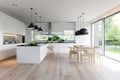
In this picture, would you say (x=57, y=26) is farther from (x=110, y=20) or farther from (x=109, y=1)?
(x=109, y=1)

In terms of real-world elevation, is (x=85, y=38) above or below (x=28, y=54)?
above

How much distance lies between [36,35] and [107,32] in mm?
6212

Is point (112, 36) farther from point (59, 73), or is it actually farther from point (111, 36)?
point (59, 73)

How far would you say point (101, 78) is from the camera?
4027 mm

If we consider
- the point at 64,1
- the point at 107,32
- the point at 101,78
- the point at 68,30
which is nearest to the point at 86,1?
the point at 64,1

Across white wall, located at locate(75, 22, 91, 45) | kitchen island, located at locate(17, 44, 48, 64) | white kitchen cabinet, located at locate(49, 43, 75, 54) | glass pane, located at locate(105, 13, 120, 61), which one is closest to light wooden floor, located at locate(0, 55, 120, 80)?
kitchen island, located at locate(17, 44, 48, 64)

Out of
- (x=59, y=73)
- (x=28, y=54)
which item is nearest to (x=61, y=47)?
(x=28, y=54)

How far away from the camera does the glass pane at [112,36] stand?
23.2 ft

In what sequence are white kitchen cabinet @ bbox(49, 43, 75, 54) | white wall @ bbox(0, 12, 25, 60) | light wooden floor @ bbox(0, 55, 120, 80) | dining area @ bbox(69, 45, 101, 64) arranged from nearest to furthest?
light wooden floor @ bbox(0, 55, 120, 80) < dining area @ bbox(69, 45, 101, 64) < white wall @ bbox(0, 12, 25, 60) < white kitchen cabinet @ bbox(49, 43, 75, 54)

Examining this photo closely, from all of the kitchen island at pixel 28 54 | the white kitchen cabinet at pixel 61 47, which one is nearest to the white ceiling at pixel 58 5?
the kitchen island at pixel 28 54

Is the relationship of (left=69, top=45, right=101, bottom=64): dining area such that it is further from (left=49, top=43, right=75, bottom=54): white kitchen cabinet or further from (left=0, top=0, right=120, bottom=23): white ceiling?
(left=49, top=43, right=75, bottom=54): white kitchen cabinet

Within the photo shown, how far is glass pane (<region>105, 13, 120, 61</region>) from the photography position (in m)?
7.09

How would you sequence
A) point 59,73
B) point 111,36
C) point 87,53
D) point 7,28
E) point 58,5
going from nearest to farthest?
point 59,73
point 58,5
point 87,53
point 111,36
point 7,28

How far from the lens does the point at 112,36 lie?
7664 millimetres
